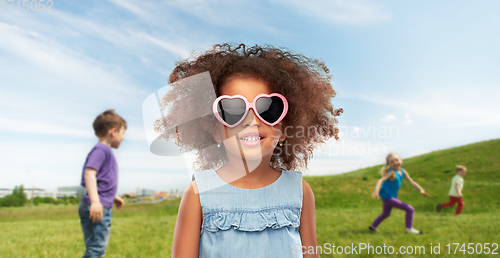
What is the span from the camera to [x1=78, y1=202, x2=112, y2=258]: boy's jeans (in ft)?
13.0

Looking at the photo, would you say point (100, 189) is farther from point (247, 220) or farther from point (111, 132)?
point (247, 220)

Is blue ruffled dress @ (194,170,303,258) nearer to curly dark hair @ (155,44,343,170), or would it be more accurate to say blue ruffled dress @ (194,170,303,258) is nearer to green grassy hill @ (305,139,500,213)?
curly dark hair @ (155,44,343,170)

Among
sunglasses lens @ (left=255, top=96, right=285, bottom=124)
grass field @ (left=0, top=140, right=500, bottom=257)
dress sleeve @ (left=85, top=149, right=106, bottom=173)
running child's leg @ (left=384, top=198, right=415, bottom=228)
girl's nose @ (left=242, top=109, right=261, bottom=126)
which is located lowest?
grass field @ (left=0, top=140, right=500, bottom=257)

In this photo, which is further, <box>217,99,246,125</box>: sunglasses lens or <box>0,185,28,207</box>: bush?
<box>0,185,28,207</box>: bush

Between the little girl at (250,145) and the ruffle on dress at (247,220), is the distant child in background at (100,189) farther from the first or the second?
the ruffle on dress at (247,220)

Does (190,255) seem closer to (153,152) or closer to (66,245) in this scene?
(153,152)

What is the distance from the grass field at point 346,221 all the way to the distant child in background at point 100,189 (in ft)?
6.70

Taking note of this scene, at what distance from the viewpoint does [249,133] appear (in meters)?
2.07

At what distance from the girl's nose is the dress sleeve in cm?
284

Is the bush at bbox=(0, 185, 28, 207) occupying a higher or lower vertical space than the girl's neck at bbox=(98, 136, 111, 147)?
lower

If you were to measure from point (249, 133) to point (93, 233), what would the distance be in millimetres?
2918

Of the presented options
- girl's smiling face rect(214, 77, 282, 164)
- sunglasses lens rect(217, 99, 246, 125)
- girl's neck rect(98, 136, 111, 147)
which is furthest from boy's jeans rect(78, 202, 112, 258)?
sunglasses lens rect(217, 99, 246, 125)

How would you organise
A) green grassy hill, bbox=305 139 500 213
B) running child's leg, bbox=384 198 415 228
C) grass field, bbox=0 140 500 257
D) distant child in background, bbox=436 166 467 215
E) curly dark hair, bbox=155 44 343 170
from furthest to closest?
green grassy hill, bbox=305 139 500 213 < distant child in background, bbox=436 166 467 215 < running child's leg, bbox=384 198 415 228 < grass field, bbox=0 140 500 257 < curly dark hair, bbox=155 44 343 170

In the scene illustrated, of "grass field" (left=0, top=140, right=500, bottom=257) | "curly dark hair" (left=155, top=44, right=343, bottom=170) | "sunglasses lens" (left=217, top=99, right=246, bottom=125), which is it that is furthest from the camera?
"grass field" (left=0, top=140, right=500, bottom=257)
